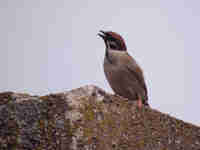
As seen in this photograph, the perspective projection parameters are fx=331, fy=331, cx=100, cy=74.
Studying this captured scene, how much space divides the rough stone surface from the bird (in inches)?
159

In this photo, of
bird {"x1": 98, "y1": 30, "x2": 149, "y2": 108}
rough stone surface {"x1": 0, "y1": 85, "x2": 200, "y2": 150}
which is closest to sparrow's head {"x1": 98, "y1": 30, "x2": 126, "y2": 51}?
bird {"x1": 98, "y1": 30, "x2": 149, "y2": 108}

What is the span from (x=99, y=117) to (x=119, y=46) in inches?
197

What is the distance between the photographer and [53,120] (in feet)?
10.5

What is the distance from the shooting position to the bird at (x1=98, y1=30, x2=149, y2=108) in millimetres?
7840

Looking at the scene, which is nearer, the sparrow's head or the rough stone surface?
the rough stone surface

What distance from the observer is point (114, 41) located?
8227mm

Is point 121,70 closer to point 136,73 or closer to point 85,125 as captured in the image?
point 136,73

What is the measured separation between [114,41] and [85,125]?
5267 millimetres

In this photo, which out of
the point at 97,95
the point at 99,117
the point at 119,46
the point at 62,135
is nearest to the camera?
the point at 62,135

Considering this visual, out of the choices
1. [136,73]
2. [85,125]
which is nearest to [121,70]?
[136,73]

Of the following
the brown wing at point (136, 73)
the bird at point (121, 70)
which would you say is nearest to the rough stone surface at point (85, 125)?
the bird at point (121, 70)

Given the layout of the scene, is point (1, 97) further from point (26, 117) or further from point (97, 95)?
point (97, 95)

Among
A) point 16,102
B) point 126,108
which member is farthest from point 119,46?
point 16,102

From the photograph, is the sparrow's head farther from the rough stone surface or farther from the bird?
the rough stone surface
